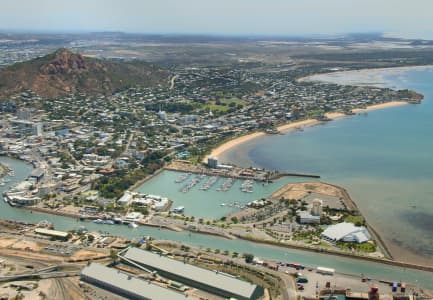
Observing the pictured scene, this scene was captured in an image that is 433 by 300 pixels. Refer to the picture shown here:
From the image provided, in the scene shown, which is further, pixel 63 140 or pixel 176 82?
pixel 176 82

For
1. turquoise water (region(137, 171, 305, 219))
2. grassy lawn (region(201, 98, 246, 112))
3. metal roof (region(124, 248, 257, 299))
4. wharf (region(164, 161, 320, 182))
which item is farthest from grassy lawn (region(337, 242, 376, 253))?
grassy lawn (region(201, 98, 246, 112))

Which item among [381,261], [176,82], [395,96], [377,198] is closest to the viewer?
[381,261]

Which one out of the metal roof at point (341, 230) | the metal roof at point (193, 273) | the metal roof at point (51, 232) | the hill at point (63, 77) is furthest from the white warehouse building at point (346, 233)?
the hill at point (63, 77)

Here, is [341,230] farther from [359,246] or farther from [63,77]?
[63,77]

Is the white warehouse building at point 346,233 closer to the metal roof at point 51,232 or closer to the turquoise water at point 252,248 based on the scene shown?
the turquoise water at point 252,248

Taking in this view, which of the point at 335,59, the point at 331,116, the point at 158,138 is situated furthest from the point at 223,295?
the point at 335,59

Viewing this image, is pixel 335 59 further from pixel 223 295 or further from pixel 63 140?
pixel 223 295

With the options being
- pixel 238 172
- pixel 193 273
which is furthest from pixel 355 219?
pixel 193 273
